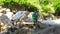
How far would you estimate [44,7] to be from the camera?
24547 mm

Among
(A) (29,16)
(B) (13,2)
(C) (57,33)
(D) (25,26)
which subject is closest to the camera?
(C) (57,33)

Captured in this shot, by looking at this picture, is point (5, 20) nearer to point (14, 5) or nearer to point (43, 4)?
point (14, 5)

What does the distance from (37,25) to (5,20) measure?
2.80 m

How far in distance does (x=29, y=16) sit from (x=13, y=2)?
5123 mm

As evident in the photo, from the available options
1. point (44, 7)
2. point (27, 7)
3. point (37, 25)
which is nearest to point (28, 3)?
point (27, 7)

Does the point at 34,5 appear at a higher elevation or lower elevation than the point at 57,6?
higher

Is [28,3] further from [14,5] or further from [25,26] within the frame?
[25,26]

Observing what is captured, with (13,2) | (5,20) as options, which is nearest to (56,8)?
(13,2)

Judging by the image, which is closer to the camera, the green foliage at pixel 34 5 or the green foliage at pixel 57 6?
the green foliage at pixel 34 5

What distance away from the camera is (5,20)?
44.4 feet

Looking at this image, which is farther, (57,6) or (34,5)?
(57,6)

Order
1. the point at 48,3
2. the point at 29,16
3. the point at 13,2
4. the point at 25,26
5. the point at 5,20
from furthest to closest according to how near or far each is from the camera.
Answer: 1. the point at 48,3
2. the point at 13,2
3. the point at 29,16
4. the point at 25,26
5. the point at 5,20

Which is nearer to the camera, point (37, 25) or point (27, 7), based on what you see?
point (37, 25)

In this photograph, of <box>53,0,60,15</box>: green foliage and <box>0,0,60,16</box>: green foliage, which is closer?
<box>0,0,60,16</box>: green foliage
